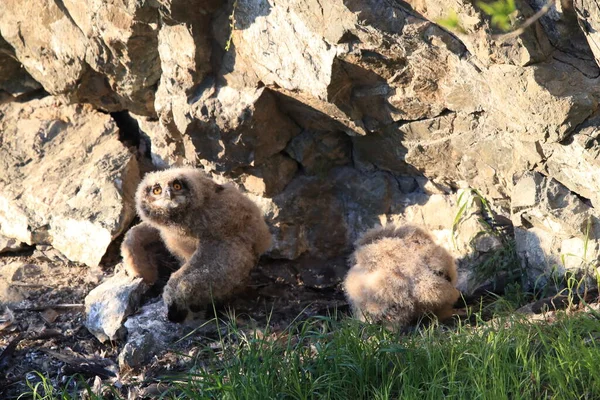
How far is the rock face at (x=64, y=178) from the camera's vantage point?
6.75 meters

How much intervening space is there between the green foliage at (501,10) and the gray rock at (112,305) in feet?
10.2

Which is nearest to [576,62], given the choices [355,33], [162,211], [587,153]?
[587,153]

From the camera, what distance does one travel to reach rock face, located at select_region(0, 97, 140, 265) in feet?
22.2

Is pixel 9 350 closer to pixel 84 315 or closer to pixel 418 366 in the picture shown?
pixel 84 315

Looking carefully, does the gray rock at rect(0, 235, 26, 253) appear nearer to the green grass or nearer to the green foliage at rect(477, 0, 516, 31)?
the green grass

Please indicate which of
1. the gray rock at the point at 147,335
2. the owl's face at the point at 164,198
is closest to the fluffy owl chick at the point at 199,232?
the owl's face at the point at 164,198

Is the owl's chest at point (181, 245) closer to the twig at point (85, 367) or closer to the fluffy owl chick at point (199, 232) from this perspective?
the fluffy owl chick at point (199, 232)

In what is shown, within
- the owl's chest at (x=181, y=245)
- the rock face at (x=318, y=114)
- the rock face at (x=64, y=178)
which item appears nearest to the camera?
the rock face at (x=318, y=114)

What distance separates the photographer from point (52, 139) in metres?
7.55

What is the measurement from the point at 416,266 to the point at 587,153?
1267 mm

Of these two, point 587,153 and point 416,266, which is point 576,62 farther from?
point 416,266

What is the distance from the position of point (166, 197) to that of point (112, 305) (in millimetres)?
898

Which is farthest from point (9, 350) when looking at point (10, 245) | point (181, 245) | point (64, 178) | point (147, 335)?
point (64, 178)

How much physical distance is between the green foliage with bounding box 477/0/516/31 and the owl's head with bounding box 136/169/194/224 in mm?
2292
